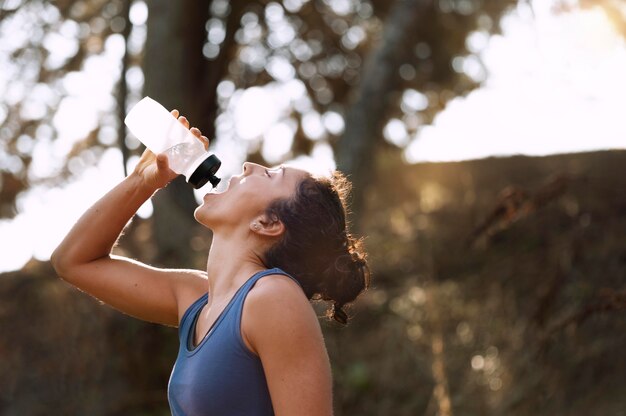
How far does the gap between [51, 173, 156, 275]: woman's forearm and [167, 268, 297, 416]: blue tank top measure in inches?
29.0

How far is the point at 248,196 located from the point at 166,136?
23.4 inches

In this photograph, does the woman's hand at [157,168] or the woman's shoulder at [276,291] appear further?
the woman's hand at [157,168]

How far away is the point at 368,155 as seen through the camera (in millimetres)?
7156

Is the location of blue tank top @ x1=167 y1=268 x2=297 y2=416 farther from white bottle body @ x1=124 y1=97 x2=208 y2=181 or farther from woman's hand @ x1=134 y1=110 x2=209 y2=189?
white bottle body @ x1=124 y1=97 x2=208 y2=181

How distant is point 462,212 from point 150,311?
20.4 ft

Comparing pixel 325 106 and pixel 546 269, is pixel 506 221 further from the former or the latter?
pixel 325 106

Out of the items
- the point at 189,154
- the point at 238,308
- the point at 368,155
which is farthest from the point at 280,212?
the point at 368,155

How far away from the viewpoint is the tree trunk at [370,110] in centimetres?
710

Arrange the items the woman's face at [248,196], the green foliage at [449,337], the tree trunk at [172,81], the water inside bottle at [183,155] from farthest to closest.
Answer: the tree trunk at [172,81] → the green foliage at [449,337] → the water inside bottle at [183,155] → the woman's face at [248,196]

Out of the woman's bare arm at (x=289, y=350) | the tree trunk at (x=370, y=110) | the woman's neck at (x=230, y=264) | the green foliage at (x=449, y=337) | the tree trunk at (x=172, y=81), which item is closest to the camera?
the woman's bare arm at (x=289, y=350)

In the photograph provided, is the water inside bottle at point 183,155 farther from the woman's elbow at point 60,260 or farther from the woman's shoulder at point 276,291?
the woman's shoulder at point 276,291

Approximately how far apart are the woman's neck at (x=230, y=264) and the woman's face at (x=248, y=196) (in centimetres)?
5

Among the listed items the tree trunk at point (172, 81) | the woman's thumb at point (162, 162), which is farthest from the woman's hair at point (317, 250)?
the tree trunk at point (172, 81)

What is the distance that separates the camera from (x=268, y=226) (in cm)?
267
